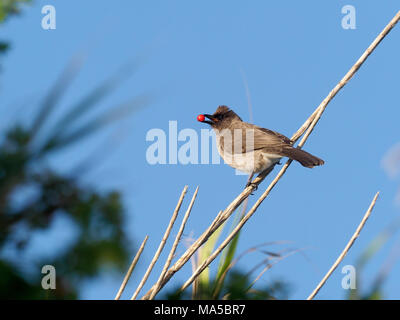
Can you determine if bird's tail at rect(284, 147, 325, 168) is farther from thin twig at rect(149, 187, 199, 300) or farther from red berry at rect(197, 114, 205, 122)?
red berry at rect(197, 114, 205, 122)

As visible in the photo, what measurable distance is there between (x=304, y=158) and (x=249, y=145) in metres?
0.88

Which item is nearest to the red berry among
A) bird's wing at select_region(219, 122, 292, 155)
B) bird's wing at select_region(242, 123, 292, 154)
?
bird's wing at select_region(219, 122, 292, 155)

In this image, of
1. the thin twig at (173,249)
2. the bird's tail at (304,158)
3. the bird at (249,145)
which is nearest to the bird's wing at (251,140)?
the bird at (249,145)

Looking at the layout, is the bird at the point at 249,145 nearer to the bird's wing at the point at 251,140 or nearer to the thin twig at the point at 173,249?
the bird's wing at the point at 251,140

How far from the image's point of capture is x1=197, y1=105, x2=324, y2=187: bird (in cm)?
421

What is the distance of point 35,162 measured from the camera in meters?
0.99

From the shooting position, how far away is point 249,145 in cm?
485

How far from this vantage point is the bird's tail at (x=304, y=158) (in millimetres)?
4056

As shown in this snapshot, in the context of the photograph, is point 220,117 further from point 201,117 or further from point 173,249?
point 173,249

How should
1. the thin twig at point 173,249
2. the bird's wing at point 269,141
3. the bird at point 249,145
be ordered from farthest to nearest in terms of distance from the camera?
the bird's wing at point 269,141, the bird at point 249,145, the thin twig at point 173,249

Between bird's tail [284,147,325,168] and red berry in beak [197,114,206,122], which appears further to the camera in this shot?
red berry in beak [197,114,206,122]
